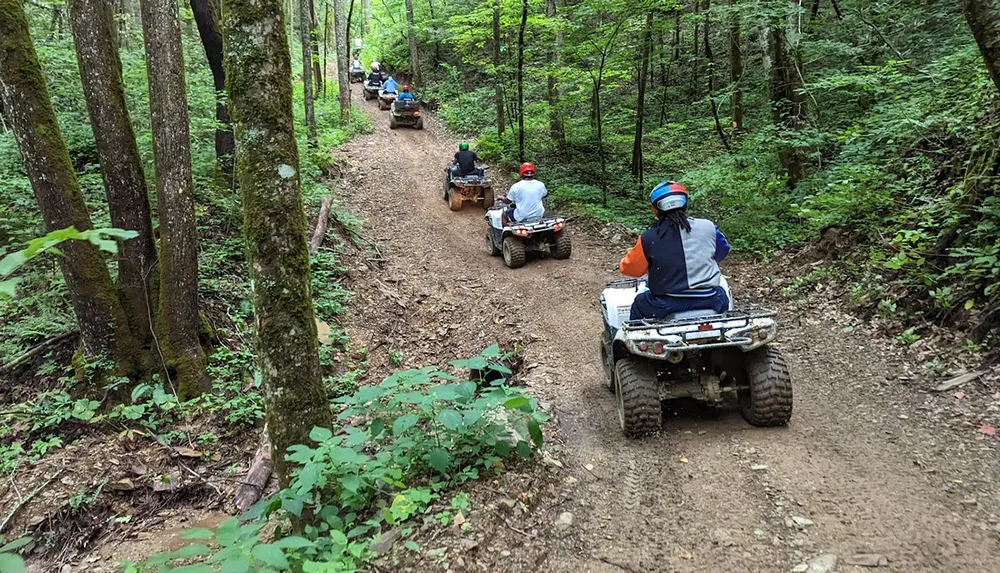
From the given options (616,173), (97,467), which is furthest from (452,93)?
(97,467)

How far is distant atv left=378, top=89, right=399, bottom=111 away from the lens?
25.1 meters

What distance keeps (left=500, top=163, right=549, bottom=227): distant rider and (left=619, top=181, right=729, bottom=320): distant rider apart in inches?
221

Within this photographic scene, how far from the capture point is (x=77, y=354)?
6371 millimetres

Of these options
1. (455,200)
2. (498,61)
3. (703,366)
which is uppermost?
(498,61)

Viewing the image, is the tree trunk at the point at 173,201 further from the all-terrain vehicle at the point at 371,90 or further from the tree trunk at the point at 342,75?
A: the all-terrain vehicle at the point at 371,90

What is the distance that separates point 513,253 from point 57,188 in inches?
255

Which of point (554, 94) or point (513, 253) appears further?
point (554, 94)

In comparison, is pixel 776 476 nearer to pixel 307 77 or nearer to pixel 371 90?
pixel 307 77

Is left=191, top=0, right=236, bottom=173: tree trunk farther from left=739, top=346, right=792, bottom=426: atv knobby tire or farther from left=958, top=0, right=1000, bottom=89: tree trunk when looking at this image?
left=958, top=0, right=1000, bottom=89: tree trunk

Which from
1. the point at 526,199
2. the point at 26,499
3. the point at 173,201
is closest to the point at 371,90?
the point at 526,199

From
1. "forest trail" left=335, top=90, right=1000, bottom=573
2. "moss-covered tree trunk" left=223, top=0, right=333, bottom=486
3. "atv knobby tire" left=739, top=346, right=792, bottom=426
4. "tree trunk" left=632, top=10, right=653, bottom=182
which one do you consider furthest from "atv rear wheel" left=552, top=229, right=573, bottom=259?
"moss-covered tree trunk" left=223, top=0, right=333, bottom=486

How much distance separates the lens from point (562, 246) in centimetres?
1023

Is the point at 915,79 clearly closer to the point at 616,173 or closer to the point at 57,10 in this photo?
the point at 616,173

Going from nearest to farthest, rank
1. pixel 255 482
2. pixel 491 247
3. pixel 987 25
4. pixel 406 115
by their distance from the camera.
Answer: pixel 987 25 → pixel 255 482 → pixel 491 247 → pixel 406 115
